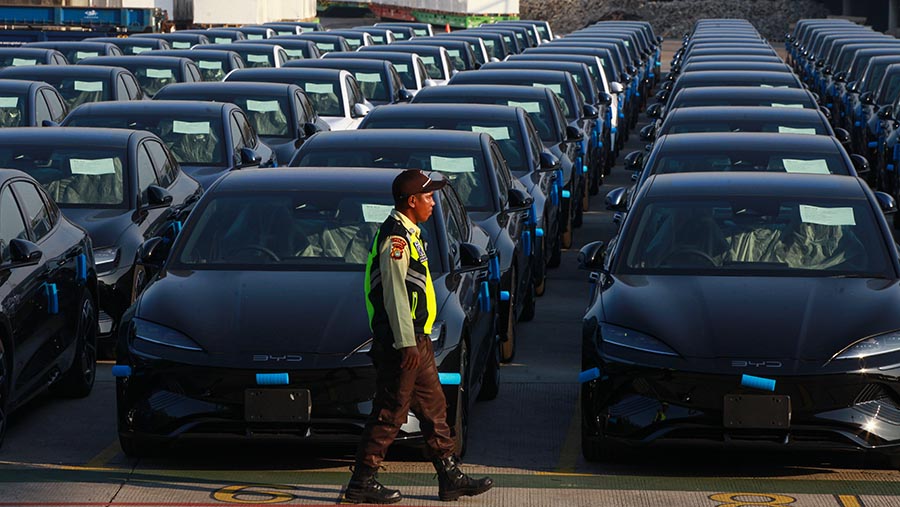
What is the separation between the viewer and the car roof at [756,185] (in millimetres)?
10461

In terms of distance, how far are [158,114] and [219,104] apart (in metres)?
0.63

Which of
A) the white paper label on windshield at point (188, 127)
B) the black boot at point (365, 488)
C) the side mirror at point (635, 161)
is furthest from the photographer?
the white paper label on windshield at point (188, 127)

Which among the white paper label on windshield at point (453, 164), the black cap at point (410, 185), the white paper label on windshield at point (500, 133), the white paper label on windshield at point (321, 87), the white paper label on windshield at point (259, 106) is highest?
the black cap at point (410, 185)

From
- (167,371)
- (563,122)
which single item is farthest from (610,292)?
(563,122)

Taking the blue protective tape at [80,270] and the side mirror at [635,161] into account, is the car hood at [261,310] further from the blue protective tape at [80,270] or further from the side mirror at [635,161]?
the side mirror at [635,161]

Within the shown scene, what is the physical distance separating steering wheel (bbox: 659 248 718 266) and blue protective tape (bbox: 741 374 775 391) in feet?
4.88

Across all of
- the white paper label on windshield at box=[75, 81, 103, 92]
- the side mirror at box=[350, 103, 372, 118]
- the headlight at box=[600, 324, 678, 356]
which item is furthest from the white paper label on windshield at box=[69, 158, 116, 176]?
the side mirror at box=[350, 103, 372, 118]

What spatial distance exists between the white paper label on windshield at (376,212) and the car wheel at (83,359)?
1.98m

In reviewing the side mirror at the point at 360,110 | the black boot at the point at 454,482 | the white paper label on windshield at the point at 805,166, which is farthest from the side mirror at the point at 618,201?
the side mirror at the point at 360,110

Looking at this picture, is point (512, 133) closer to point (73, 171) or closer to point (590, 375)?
point (73, 171)

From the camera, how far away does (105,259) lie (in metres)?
12.2

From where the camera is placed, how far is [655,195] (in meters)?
10.5

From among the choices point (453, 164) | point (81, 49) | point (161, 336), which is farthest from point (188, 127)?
point (81, 49)

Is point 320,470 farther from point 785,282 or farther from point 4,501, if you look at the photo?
point 785,282
